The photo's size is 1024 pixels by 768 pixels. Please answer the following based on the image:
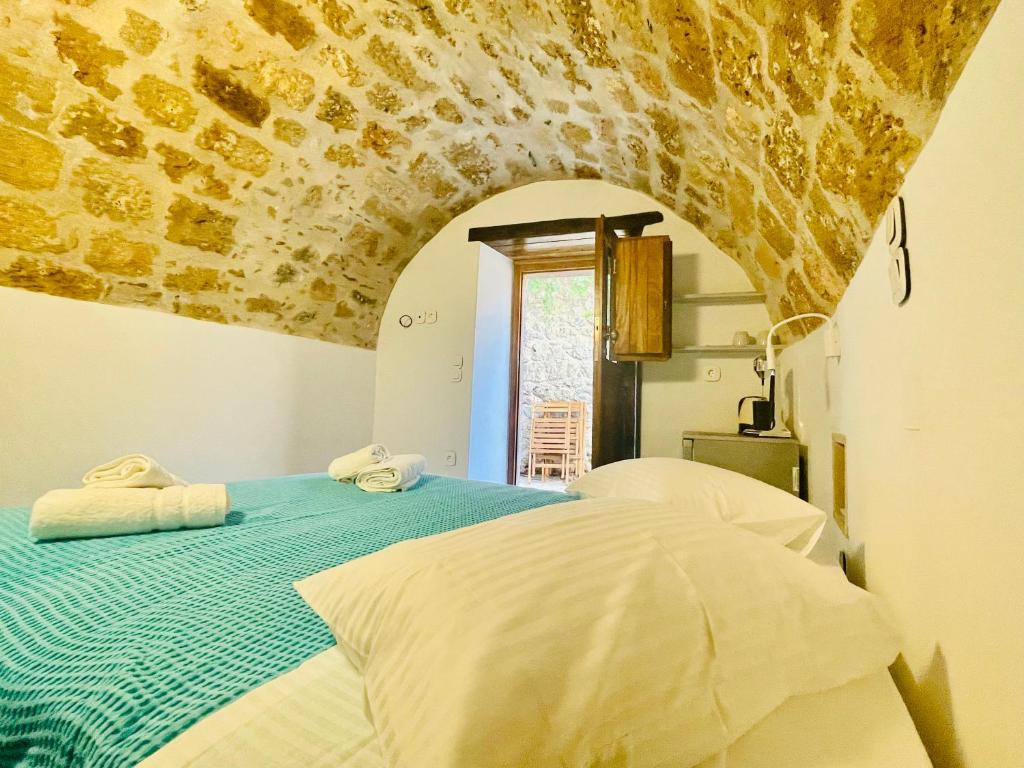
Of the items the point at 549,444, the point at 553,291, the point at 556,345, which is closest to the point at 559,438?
the point at 549,444

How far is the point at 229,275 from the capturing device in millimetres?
2832

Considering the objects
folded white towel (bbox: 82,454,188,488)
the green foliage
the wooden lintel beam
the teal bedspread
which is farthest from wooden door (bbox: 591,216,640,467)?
the green foliage

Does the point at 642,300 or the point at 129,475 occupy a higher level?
the point at 642,300

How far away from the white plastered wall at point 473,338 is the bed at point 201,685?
2556mm

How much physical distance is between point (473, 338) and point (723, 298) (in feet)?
5.90

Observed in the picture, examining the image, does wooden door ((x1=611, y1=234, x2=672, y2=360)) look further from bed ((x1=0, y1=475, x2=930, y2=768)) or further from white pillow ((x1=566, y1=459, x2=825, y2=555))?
bed ((x1=0, y1=475, x2=930, y2=768))

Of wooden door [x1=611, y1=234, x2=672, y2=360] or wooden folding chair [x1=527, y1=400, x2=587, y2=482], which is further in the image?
wooden folding chair [x1=527, y1=400, x2=587, y2=482]

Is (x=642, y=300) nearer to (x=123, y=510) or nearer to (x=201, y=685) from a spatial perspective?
(x=123, y=510)

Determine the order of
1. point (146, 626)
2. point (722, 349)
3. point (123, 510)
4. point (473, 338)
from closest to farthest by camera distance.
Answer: point (146, 626) → point (123, 510) → point (722, 349) → point (473, 338)

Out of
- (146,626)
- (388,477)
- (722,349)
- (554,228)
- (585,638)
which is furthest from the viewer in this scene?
(554,228)

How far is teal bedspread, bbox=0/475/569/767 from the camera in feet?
1.65

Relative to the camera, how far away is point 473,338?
366 cm

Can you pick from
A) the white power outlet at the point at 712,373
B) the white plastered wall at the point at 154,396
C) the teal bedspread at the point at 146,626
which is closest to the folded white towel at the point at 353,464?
the teal bedspread at the point at 146,626

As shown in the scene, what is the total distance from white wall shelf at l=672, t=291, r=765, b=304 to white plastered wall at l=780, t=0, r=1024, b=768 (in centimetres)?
224
